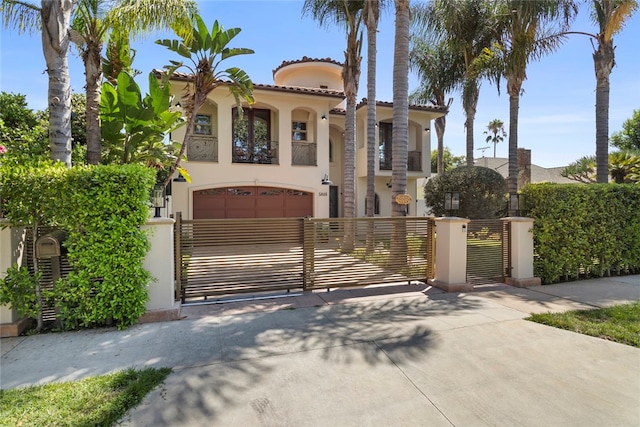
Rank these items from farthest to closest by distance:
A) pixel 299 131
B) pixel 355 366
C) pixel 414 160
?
pixel 414 160 → pixel 299 131 → pixel 355 366

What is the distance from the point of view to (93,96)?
736 cm

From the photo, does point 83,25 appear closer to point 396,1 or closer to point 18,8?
point 18,8

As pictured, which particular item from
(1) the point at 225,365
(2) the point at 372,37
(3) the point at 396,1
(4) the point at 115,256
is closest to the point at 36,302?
(4) the point at 115,256

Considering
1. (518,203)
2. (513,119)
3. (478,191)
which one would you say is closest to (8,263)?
(518,203)

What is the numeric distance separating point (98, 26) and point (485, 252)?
33.4ft

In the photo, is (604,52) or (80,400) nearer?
(80,400)

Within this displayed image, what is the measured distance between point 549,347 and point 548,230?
433 centimetres

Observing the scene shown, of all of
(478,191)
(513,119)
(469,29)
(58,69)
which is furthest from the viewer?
(469,29)

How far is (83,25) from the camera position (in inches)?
297

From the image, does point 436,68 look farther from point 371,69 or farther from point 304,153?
point 304,153

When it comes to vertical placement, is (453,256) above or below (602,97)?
below

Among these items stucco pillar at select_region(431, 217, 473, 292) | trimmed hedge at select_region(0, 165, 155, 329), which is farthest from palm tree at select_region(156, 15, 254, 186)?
stucco pillar at select_region(431, 217, 473, 292)

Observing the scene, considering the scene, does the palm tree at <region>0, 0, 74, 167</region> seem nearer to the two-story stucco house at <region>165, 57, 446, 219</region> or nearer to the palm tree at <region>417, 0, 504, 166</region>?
the two-story stucco house at <region>165, 57, 446, 219</region>

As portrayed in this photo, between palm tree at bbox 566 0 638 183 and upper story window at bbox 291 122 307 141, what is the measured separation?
1210cm
